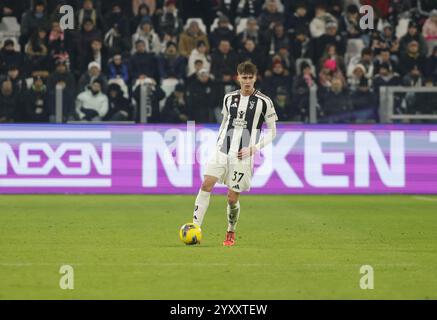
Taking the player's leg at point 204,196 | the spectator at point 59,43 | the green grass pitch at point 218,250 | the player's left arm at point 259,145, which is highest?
the spectator at point 59,43

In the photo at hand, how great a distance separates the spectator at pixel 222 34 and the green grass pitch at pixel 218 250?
505 cm

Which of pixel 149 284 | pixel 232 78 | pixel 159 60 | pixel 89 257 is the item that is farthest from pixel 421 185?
pixel 149 284

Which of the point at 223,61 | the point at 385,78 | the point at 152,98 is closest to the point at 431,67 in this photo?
the point at 385,78

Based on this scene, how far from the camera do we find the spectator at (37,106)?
2120cm

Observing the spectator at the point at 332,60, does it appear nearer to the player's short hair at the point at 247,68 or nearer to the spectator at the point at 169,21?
the spectator at the point at 169,21

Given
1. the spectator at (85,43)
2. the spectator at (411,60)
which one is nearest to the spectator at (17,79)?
the spectator at (85,43)

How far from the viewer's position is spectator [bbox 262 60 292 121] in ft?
71.6

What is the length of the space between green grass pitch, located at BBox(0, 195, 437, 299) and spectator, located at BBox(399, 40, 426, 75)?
4.61 metres

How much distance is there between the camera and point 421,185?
21453 mm

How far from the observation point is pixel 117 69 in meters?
23.1

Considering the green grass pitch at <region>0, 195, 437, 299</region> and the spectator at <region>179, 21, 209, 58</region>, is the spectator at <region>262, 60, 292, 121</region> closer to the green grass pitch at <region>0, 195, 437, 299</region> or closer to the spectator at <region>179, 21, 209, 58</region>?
the green grass pitch at <region>0, 195, 437, 299</region>

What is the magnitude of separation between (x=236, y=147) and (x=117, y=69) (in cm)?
1024

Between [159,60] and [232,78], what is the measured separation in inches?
61.7

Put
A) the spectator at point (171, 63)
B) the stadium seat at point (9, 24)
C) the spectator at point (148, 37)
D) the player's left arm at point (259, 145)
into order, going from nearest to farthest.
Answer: the player's left arm at point (259, 145), the spectator at point (171, 63), the spectator at point (148, 37), the stadium seat at point (9, 24)
